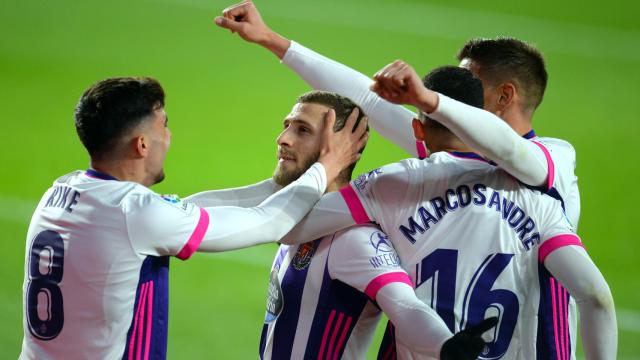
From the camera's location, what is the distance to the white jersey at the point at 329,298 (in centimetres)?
306

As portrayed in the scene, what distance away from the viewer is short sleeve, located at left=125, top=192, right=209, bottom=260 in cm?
295

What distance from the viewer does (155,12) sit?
31.2 ft

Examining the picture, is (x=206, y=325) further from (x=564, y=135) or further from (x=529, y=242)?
(x=564, y=135)

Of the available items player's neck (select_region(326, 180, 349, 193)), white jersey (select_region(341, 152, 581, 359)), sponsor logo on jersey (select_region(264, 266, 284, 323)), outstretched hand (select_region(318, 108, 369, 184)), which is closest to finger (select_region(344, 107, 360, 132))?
outstretched hand (select_region(318, 108, 369, 184))

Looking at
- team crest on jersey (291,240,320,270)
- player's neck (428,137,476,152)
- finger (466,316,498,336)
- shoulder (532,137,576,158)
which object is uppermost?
shoulder (532,137,576,158)

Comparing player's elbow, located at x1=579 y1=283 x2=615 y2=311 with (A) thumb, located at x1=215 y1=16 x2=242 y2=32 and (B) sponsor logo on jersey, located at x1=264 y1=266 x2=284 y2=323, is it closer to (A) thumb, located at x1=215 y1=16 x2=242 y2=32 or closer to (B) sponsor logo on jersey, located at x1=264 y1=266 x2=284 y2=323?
(B) sponsor logo on jersey, located at x1=264 y1=266 x2=284 y2=323

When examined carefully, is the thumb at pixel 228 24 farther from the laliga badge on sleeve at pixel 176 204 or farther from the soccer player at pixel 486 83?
the laliga badge on sleeve at pixel 176 204

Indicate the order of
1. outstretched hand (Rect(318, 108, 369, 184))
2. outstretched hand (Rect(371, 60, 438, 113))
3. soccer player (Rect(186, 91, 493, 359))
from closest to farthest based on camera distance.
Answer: outstretched hand (Rect(371, 60, 438, 113)) → soccer player (Rect(186, 91, 493, 359)) → outstretched hand (Rect(318, 108, 369, 184))

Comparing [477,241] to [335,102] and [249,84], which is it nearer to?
[335,102]

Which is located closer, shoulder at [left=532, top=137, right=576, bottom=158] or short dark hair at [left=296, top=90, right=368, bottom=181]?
shoulder at [left=532, top=137, right=576, bottom=158]

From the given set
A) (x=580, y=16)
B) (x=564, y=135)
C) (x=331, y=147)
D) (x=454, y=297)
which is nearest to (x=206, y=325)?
(x=331, y=147)

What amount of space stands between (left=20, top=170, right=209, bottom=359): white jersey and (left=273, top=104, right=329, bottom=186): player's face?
0.66m

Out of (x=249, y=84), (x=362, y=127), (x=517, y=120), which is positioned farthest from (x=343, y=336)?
(x=249, y=84)

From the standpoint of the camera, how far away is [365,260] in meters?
3.02
